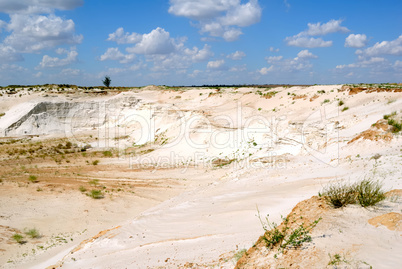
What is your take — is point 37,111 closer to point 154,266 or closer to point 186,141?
point 186,141

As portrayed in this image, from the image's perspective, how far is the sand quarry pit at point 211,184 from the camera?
4.55m

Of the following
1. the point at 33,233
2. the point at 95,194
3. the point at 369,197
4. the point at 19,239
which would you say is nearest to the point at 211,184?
the point at 95,194

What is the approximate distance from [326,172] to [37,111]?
107 feet

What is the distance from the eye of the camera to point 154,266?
5.14m

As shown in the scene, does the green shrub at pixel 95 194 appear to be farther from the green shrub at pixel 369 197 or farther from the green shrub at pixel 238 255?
the green shrub at pixel 369 197

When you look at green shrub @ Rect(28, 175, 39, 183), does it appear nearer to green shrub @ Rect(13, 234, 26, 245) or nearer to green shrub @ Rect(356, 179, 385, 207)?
green shrub @ Rect(13, 234, 26, 245)

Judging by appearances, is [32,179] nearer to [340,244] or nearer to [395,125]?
[340,244]

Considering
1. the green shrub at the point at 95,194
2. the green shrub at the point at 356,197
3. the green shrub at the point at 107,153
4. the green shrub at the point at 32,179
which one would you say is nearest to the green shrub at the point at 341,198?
the green shrub at the point at 356,197

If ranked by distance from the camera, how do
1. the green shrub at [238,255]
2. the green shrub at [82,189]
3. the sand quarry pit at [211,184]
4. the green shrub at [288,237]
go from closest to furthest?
the green shrub at [288,237] → the green shrub at [238,255] → the sand quarry pit at [211,184] → the green shrub at [82,189]

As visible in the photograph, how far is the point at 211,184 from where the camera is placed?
12.7 metres

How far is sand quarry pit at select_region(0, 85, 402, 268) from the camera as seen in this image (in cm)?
455

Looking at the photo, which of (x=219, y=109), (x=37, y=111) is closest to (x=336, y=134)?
(x=219, y=109)

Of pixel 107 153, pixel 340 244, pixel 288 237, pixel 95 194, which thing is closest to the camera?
pixel 340 244

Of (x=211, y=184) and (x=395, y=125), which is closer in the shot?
(x=395, y=125)
